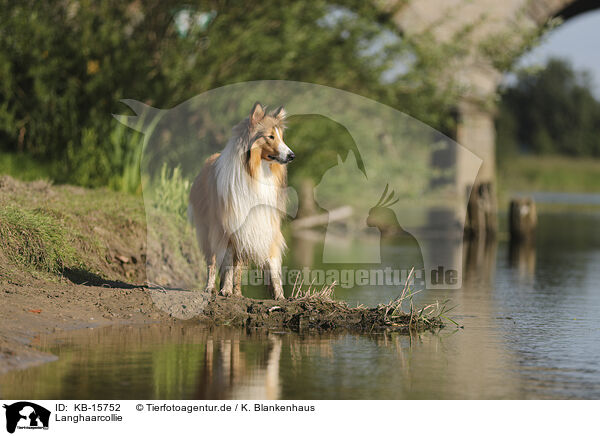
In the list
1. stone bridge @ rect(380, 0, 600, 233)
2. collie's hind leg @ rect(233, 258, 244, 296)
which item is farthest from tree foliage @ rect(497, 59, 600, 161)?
collie's hind leg @ rect(233, 258, 244, 296)

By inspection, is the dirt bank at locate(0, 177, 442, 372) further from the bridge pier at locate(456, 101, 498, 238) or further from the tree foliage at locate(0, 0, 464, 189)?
the bridge pier at locate(456, 101, 498, 238)

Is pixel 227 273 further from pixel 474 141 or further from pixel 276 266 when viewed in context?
pixel 474 141

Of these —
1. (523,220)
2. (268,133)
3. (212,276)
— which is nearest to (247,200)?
(268,133)

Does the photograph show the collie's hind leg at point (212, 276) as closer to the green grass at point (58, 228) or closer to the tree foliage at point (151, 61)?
the green grass at point (58, 228)

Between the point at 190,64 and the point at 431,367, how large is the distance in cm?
1316

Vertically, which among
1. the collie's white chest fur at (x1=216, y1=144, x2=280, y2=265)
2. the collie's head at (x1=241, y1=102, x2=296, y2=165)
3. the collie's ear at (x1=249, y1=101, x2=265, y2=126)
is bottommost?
the collie's white chest fur at (x1=216, y1=144, x2=280, y2=265)

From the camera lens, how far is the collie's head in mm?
8023

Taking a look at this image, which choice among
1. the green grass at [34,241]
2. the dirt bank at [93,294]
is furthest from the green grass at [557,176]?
the green grass at [34,241]

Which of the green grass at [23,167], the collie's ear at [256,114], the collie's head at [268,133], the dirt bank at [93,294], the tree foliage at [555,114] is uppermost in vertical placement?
the tree foliage at [555,114]

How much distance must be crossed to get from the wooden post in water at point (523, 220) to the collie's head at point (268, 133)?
14.0 m

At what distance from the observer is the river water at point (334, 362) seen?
6070 mm
